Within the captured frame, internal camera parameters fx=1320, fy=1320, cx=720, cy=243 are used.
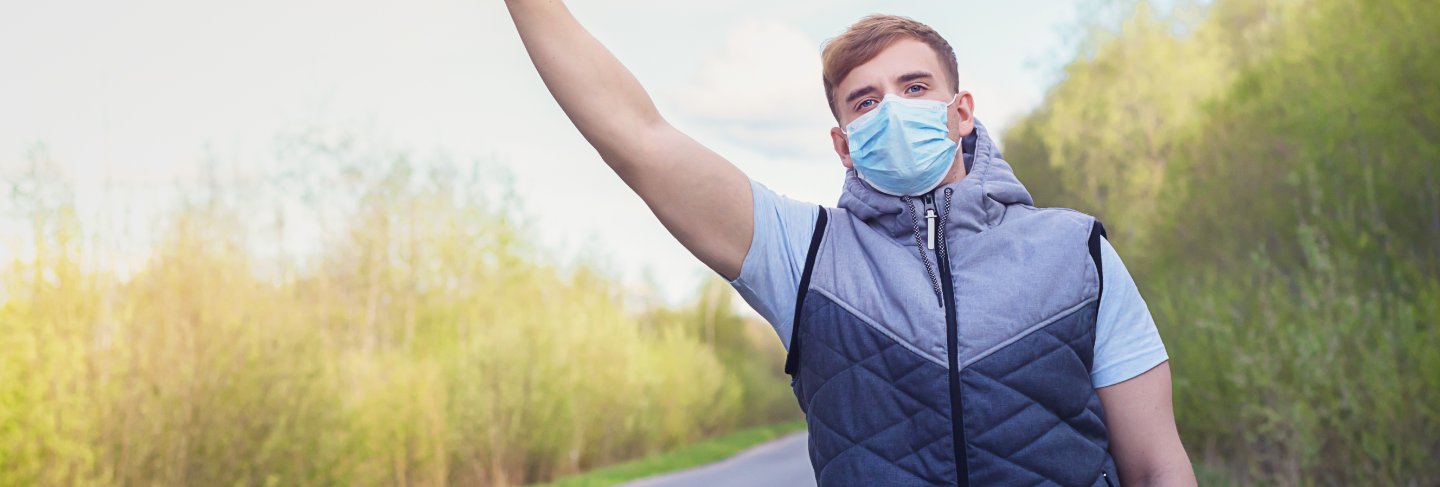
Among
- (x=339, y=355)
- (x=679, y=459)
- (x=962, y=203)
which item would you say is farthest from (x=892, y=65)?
(x=679, y=459)

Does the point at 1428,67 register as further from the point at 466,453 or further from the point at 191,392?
the point at 466,453

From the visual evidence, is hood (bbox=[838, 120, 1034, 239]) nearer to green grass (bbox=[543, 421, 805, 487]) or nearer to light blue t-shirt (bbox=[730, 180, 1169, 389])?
light blue t-shirt (bbox=[730, 180, 1169, 389])

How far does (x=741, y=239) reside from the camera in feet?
6.97

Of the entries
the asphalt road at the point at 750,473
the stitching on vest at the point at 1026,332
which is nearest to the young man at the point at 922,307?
the stitching on vest at the point at 1026,332

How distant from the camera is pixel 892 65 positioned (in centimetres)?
242

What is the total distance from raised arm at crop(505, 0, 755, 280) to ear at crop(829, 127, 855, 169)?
47 cm

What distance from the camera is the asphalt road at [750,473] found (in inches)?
739

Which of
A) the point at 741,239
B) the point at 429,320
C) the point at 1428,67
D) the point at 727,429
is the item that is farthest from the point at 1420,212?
the point at 727,429

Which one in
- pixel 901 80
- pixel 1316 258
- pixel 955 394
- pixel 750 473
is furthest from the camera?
pixel 750 473

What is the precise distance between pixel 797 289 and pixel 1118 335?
1.82 feet

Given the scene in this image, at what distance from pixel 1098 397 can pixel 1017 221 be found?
1.08ft

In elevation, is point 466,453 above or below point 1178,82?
below

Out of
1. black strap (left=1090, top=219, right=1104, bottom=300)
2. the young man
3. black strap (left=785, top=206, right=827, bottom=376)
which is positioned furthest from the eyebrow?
black strap (left=1090, top=219, right=1104, bottom=300)

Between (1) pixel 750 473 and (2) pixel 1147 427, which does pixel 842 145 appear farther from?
(1) pixel 750 473
